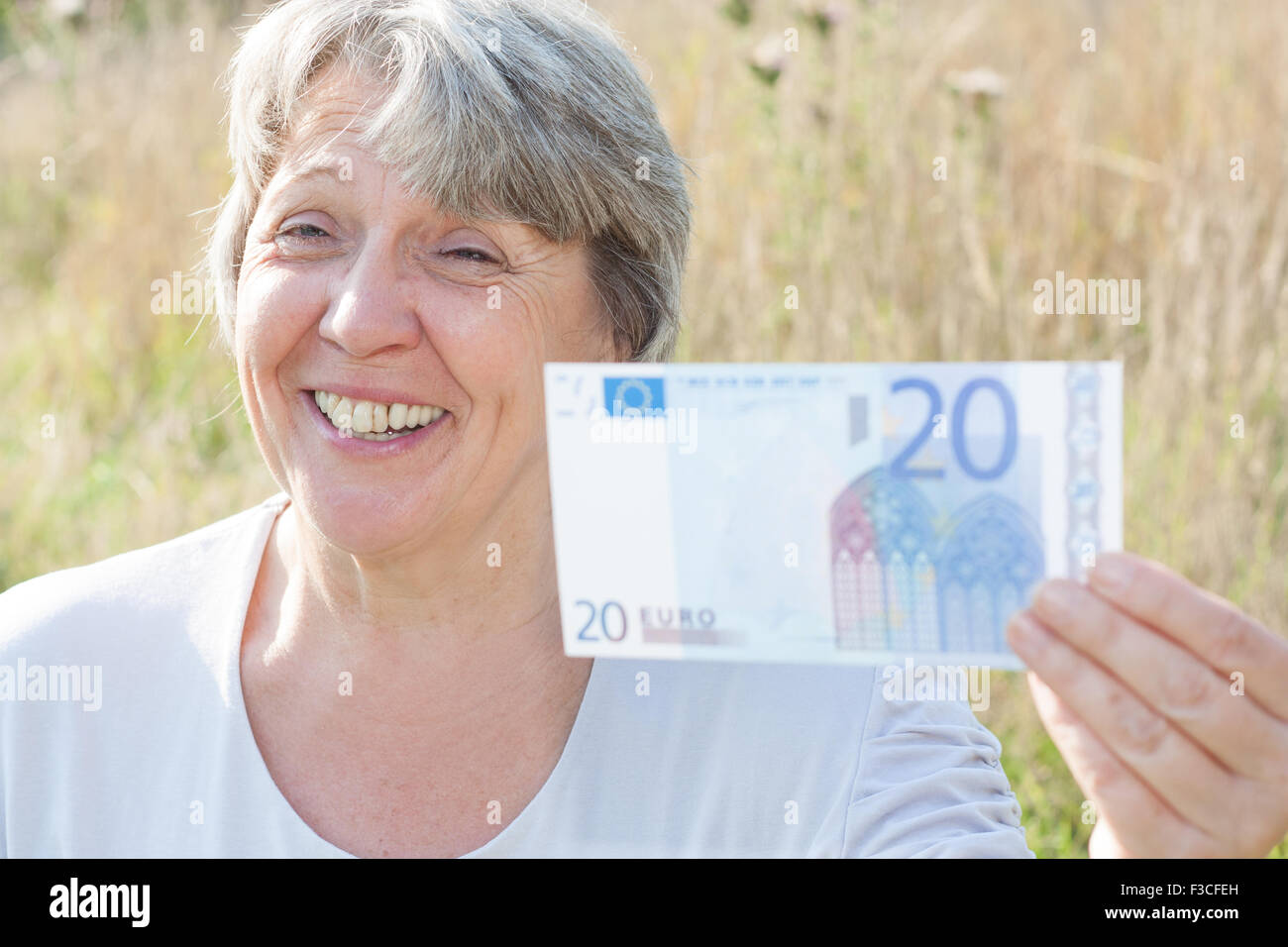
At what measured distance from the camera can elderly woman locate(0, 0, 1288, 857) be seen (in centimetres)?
185

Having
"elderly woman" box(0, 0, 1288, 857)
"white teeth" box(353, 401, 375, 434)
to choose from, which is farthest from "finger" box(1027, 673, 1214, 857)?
"white teeth" box(353, 401, 375, 434)

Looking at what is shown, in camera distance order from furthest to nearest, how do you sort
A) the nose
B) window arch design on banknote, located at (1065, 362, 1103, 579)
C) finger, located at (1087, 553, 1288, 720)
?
1. the nose
2. window arch design on banknote, located at (1065, 362, 1103, 579)
3. finger, located at (1087, 553, 1288, 720)

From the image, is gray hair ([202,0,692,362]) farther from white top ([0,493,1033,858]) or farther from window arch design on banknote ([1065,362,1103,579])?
window arch design on banknote ([1065,362,1103,579])

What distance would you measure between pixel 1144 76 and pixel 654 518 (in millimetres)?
4190

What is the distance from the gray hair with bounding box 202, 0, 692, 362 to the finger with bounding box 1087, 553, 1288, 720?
1044mm

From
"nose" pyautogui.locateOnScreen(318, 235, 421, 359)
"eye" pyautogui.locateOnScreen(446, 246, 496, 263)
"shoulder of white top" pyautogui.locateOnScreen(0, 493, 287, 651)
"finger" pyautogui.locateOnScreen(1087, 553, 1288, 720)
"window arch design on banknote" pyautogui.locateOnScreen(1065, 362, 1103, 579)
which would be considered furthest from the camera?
"shoulder of white top" pyautogui.locateOnScreen(0, 493, 287, 651)

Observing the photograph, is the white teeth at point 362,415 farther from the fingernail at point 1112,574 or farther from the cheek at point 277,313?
the fingernail at point 1112,574

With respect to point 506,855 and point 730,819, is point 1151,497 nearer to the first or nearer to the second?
point 730,819

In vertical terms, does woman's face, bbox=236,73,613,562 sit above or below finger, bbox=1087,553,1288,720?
above

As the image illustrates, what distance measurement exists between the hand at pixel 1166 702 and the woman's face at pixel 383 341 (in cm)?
87

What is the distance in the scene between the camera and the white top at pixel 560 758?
5.96 feet

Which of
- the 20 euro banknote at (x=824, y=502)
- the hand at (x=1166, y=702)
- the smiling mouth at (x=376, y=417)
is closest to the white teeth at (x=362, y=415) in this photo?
the smiling mouth at (x=376, y=417)
